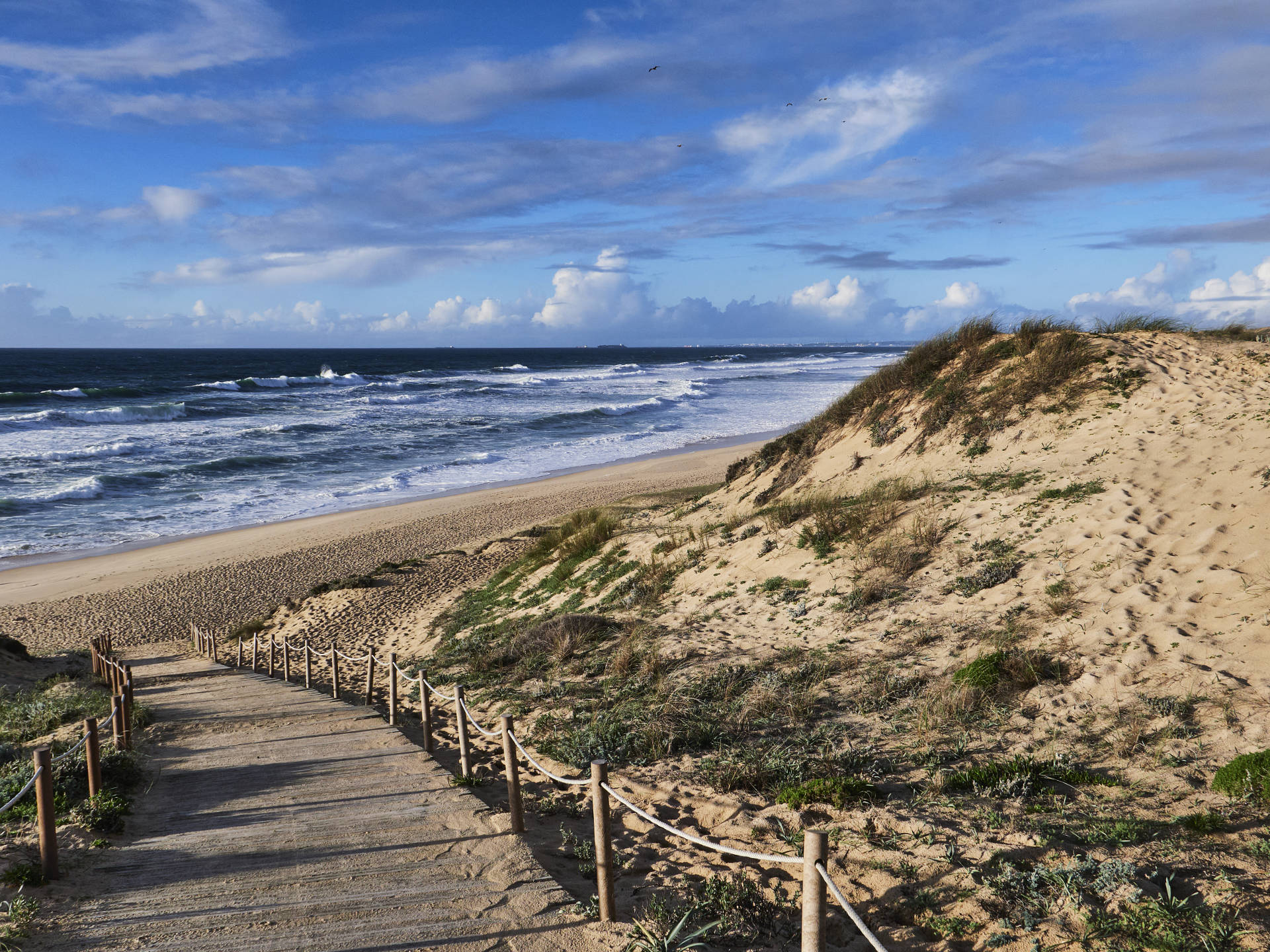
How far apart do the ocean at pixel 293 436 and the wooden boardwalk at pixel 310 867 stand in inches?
833

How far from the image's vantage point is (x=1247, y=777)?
4.86 m

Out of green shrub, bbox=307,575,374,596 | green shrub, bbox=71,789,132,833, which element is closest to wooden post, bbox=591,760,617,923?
green shrub, bbox=71,789,132,833

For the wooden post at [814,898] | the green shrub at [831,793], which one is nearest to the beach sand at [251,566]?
the green shrub at [831,793]

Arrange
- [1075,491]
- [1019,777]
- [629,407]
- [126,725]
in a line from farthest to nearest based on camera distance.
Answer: [629,407] < [1075,491] < [126,725] < [1019,777]

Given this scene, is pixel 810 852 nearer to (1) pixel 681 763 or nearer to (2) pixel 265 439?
(1) pixel 681 763

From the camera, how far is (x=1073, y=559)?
8367 mm

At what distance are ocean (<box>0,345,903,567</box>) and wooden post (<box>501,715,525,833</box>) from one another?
23150 mm

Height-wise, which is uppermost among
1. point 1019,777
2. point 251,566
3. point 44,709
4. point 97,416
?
point 97,416

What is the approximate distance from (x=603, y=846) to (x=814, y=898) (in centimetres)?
145

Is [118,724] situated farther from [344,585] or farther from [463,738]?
[344,585]

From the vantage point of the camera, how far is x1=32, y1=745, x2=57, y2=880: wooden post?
459cm

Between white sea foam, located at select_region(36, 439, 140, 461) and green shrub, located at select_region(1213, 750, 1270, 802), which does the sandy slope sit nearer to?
green shrub, located at select_region(1213, 750, 1270, 802)

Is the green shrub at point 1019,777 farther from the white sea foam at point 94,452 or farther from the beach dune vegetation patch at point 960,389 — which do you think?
the white sea foam at point 94,452

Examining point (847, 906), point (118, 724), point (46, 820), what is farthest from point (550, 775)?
point (118, 724)
